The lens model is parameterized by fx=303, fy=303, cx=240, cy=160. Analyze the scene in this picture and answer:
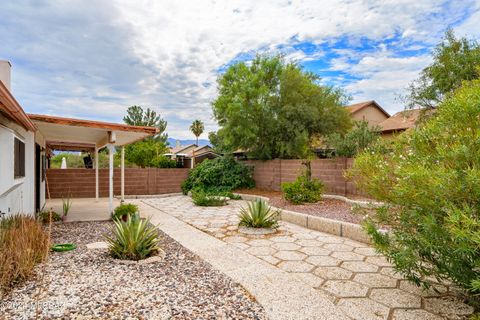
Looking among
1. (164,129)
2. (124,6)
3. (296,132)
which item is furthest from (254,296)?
(164,129)

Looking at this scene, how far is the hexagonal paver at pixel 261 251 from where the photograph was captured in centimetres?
503

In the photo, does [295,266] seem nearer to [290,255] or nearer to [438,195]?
[290,255]

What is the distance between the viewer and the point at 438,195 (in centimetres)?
240

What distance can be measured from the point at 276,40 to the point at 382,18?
4.01m

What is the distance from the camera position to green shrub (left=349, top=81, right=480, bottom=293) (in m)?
2.28

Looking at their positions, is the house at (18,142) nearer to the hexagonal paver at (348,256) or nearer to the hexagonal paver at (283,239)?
the hexagonal paver at (283,239)

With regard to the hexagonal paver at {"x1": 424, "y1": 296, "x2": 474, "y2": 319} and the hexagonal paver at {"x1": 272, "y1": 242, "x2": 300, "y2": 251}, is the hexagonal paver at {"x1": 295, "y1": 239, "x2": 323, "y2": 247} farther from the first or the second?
the hexagonal paver at {"x1": 424, "y1": 296, "x2": 474, "y2": 319}

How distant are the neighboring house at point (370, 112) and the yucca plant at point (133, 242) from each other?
2294cm

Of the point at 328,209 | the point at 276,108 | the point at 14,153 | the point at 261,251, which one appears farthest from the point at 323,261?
the point at 276,108

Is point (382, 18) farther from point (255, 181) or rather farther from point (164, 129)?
point (164, 129)

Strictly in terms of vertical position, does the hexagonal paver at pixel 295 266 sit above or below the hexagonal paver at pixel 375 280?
below

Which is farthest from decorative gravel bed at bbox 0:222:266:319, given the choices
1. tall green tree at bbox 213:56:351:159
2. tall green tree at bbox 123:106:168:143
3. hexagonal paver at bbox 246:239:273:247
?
tall green tree at bbox 123:106:168:143

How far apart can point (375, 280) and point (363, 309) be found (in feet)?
3.12

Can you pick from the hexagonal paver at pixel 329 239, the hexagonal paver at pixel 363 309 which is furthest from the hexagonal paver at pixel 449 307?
the hexagonal paver at pixel 329 239
